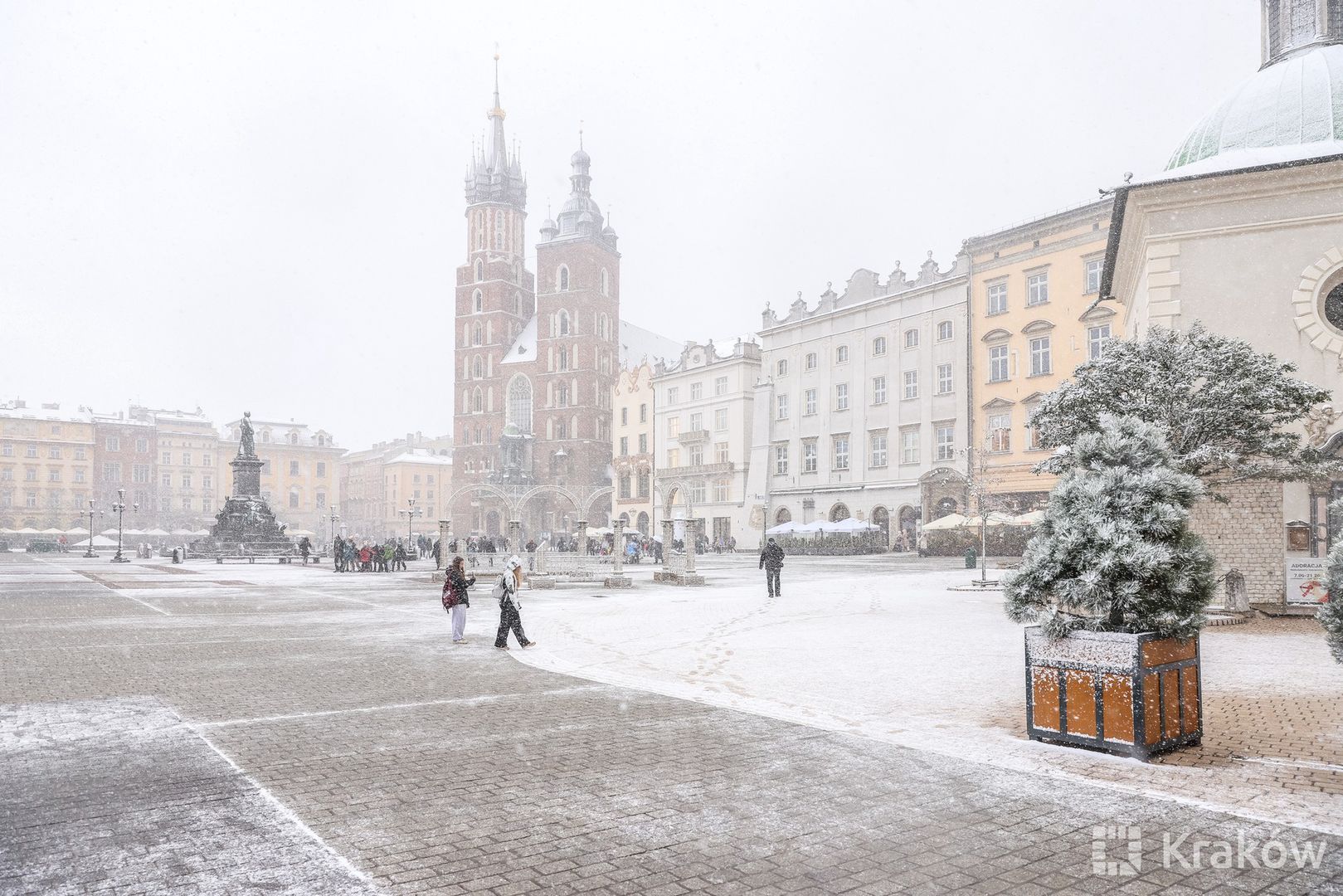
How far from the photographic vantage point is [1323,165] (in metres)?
16.8

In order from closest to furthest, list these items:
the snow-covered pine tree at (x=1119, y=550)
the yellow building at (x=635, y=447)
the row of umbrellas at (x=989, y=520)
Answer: the snow-covered pine tree at (x=1119, y=550), the row of umbrellas at (x=989, y=520), the yellow building at (x=635, y=447)

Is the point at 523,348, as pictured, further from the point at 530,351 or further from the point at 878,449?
the point at 878,449

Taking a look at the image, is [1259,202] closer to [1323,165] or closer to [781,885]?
[1323,165]

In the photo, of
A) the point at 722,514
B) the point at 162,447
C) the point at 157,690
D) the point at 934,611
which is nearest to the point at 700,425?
the point at 722,514

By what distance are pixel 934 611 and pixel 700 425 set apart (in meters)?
51.9

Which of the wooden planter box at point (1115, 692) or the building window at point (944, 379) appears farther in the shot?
the building window at point (944, 379)

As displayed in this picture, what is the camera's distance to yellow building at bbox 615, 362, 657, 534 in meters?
75.8

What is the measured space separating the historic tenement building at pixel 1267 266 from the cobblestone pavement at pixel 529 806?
13.4 m

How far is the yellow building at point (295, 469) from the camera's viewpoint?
120000mm

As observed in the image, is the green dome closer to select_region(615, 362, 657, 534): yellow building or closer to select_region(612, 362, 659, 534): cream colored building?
select_region(612, 362, 659, 534): cream colored building

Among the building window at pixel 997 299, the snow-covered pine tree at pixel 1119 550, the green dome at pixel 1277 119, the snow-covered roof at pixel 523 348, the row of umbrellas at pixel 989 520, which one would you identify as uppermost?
the snow-covered roof at pixel 523 348

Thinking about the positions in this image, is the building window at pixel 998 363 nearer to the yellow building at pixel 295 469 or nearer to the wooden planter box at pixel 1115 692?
the wooden planter box at pixel 1115 692

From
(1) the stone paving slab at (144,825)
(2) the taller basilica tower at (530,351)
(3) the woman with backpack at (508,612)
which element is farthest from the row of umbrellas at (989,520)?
(2) the taller basilica tower at (530,351)

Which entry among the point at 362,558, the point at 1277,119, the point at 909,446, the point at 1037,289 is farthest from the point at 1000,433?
the point at 362,558
